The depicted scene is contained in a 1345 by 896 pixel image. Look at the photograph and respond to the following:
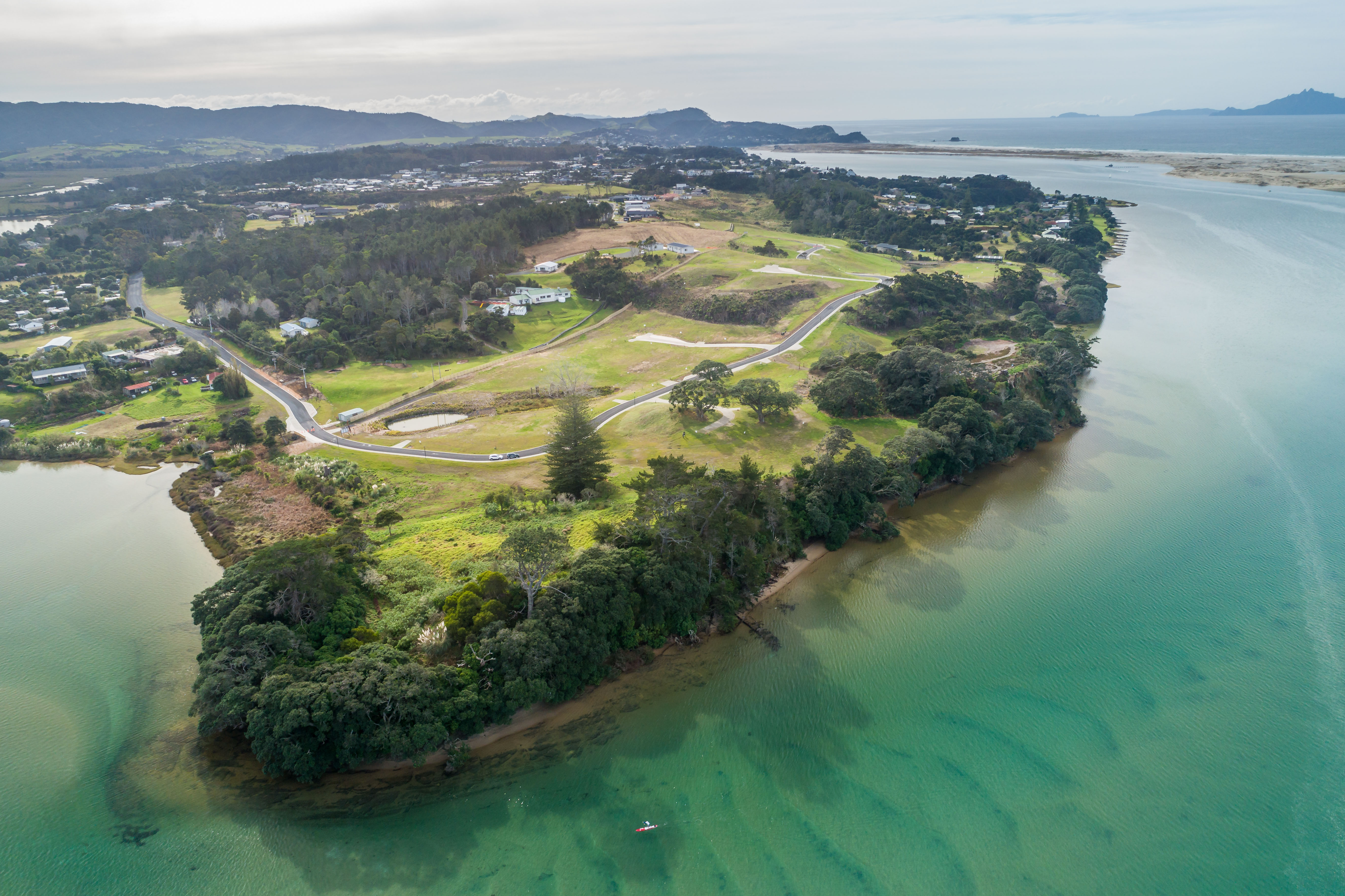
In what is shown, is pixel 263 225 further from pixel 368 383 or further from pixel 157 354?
pixel 368 383

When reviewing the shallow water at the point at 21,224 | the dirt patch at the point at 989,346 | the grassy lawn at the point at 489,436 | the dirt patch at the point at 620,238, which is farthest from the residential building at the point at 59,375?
the shallow water at the point at 21,224

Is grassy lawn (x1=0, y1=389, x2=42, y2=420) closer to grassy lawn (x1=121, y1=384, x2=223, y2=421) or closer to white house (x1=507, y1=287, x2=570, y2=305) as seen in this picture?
grassy lawn (x1=121, y1=384, x2=223, y2=421)

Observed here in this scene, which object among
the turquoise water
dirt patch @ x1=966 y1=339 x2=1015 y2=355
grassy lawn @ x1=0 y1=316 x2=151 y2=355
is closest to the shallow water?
grassy lawn @ x1=0 y1=316 x2=151 y2=355

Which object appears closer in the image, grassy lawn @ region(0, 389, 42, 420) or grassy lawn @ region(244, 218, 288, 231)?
grassy lawn @ region(0, 389, 42, 420)

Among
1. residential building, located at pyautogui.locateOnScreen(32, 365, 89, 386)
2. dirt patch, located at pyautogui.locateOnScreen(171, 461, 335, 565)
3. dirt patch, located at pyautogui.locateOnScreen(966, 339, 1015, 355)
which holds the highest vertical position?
dirt patch, located at pyautogui.locateOnScreen(966, 339, 1015, 355)

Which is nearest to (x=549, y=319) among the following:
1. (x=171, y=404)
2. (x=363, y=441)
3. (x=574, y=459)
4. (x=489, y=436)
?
(x=489, y=436)

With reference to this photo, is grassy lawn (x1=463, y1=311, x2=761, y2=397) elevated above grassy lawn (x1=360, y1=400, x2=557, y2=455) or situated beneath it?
elevated above

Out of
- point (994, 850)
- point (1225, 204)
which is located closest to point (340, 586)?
point (994, 850)
